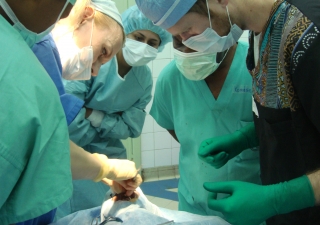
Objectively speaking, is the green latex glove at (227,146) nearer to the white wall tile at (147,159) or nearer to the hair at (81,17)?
the hair at (81,17)

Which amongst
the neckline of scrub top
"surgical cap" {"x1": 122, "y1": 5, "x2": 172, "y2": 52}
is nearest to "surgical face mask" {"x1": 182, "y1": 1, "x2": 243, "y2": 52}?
the neckline of scrub top

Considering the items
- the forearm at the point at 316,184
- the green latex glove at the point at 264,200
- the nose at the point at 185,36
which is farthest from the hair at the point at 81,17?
the forearm at the point at 316,184

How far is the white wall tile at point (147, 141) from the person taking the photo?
3658 mm

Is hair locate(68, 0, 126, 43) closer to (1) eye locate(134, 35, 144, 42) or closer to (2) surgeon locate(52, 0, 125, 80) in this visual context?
(2) surgeon locate(52, 0, 125, 80)

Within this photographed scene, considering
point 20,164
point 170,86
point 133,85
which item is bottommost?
point 133,85

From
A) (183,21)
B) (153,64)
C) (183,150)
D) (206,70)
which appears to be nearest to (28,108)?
Answer: (183,21)

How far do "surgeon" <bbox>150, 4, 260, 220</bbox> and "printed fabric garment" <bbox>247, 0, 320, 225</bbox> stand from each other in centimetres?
20

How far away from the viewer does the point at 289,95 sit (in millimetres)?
953

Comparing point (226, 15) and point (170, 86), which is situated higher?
point (226, 15)

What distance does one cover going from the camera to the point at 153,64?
3508 millimetres

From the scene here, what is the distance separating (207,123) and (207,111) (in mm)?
52

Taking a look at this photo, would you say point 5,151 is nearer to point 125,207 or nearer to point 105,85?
point 125,207

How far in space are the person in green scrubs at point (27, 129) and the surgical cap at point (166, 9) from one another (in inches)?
13.8

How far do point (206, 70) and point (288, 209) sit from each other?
0.64m
